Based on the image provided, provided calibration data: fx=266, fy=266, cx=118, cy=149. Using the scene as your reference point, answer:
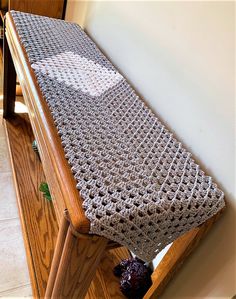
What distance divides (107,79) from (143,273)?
2.29 ft

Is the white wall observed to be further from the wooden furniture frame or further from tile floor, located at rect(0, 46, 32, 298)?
tile floor, located at rect(0, 46, 32, 298)

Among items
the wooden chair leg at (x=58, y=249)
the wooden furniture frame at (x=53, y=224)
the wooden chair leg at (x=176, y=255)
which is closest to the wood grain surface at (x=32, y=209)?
the wooden furniture frame at (x=53, y=224)

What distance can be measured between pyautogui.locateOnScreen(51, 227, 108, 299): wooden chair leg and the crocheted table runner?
52 millimetres

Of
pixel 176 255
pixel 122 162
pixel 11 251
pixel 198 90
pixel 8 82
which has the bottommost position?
pixel 11 251

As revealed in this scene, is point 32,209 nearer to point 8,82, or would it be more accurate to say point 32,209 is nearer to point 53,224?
point 53,224

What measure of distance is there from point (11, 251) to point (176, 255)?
635 mm

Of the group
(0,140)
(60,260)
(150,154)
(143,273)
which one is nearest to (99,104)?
(150,154)

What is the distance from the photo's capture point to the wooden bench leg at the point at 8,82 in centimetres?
133

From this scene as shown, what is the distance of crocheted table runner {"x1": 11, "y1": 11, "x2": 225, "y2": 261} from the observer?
0.53 meters

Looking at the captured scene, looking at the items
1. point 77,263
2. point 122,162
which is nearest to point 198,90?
point 122,162

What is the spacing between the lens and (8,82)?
4.72 feet

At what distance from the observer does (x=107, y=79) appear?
0.97 meters

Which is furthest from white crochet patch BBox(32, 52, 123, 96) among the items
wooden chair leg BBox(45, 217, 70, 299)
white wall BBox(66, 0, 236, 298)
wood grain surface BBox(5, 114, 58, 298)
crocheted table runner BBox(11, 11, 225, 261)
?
wood grain surface BBox(5, 114, 58, 298)

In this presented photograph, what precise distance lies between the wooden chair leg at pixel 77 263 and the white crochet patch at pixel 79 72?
18.9 inches
